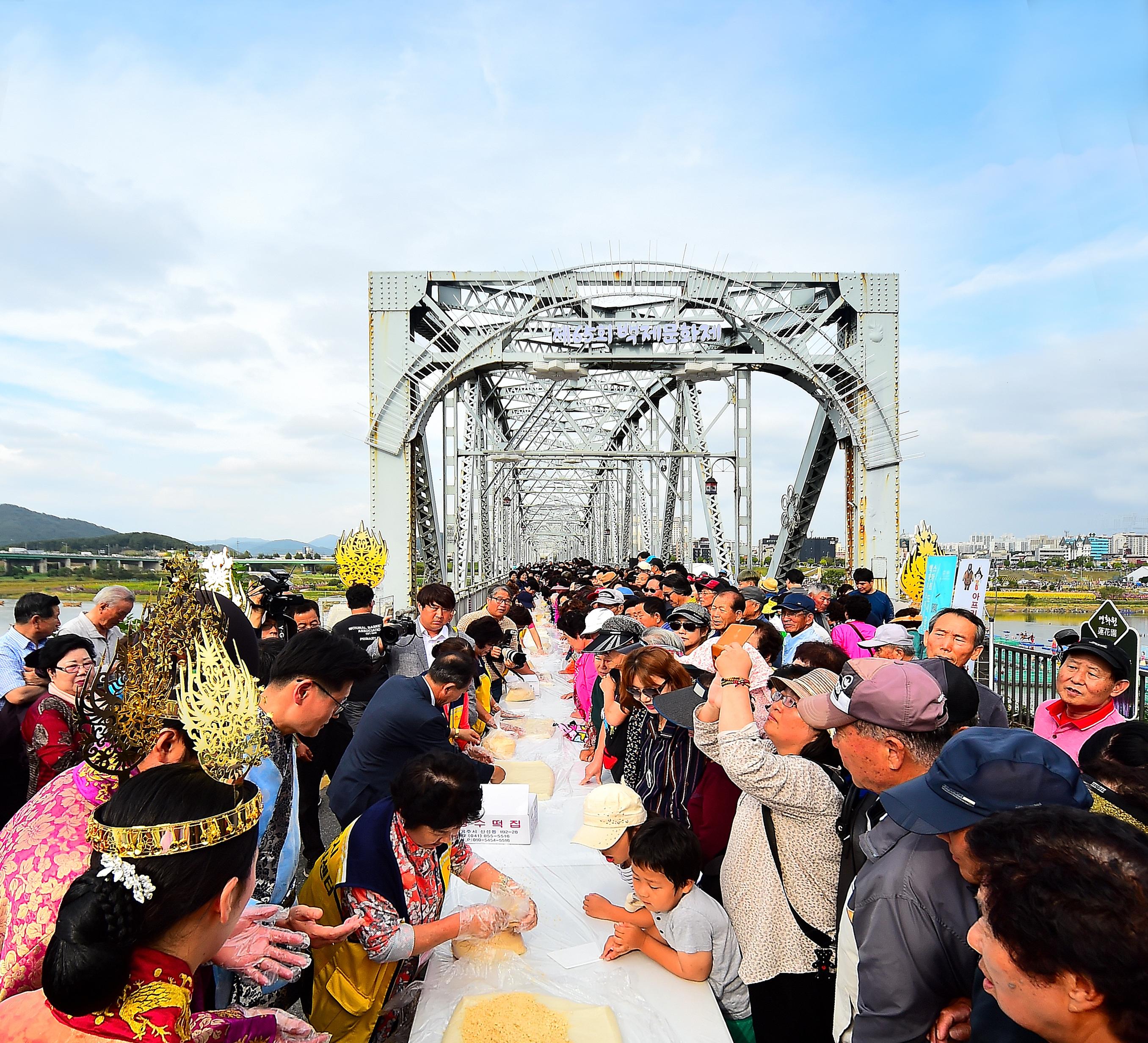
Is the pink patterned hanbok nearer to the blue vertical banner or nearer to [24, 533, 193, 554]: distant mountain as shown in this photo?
[24, 533, 193, 554]: distant mountain

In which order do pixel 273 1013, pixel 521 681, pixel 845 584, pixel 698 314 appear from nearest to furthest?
pixel 273 1013
pixel 521 681
pixel 845 584
pixel 698 314

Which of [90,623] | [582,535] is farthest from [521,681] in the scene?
[582,535]

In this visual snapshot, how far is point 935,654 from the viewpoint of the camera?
474 cm

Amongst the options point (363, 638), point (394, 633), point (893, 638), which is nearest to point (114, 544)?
point (363, 638)

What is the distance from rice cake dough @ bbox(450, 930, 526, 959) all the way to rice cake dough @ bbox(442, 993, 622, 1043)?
0.26 meters

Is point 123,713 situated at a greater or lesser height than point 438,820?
greater

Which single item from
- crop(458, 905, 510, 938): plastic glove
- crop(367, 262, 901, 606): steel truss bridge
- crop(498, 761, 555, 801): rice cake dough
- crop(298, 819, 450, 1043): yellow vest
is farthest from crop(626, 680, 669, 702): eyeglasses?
crop(367, 262, 901, 606): steel truss bridge

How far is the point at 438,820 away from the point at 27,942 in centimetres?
119

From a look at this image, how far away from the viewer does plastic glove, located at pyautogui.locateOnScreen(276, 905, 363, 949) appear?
237 cm

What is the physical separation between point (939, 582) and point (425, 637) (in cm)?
560

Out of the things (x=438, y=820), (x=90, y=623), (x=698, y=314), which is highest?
(x=698, y=314)

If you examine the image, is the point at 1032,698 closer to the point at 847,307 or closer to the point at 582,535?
the point at 847,307

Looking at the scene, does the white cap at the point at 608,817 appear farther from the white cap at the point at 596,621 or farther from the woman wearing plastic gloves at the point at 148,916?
the white cap at the point at 596,621

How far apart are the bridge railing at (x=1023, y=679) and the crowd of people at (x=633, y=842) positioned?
3739mm
